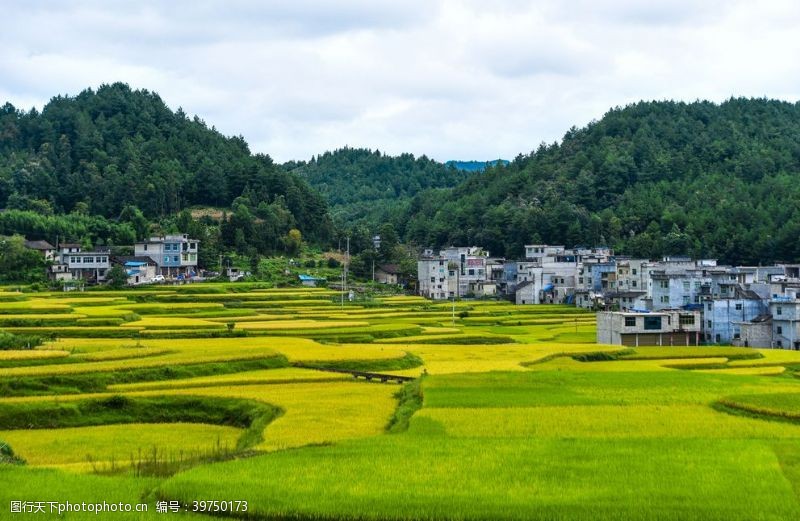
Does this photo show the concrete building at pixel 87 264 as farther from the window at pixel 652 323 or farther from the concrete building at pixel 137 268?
the window at pixel 652 323

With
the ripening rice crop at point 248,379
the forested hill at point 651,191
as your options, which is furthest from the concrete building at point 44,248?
the ripening rice crop at point 248,379

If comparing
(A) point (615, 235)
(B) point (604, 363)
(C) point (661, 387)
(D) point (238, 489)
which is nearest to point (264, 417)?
(D) point (238, 489)

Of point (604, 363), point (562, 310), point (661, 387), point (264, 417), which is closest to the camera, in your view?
point (264, 417)

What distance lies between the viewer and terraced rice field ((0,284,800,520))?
14.5 m

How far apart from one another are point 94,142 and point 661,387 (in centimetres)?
8377

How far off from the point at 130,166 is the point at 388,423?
7426 cm

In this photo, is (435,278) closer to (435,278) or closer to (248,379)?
(435,278)

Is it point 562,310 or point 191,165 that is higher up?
point 191,165

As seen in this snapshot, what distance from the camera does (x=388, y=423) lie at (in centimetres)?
2159

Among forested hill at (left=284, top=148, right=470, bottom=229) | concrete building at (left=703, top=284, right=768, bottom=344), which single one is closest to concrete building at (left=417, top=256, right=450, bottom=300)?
concrete building at (left=703, top=284, right=768, bottom=344)

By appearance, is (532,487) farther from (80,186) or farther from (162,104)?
(162,104)

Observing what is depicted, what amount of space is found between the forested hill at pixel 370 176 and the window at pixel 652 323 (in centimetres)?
10737

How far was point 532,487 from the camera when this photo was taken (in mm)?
15094

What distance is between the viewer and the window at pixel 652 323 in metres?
44.9
